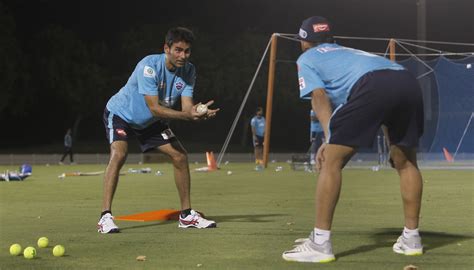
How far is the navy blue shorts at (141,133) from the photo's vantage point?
25.4 ft

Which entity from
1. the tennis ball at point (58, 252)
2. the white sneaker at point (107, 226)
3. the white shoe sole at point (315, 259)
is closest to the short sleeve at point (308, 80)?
the white shoe sole at point (315, 259)

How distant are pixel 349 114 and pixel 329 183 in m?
0.49

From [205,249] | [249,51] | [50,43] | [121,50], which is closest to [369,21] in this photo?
[249,51]

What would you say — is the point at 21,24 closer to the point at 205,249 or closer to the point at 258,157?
the point at 258,157

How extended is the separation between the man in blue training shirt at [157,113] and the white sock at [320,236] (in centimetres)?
217

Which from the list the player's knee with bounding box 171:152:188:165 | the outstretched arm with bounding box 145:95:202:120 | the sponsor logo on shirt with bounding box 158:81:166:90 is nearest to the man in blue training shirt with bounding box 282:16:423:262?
the outstretched arm with bounding box 145:95:202:120

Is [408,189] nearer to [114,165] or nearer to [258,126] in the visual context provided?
[114,165]

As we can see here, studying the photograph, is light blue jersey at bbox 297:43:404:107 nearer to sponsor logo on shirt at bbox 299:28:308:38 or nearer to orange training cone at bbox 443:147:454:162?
sponsor logo on shirt at bbox 299:28:308:38

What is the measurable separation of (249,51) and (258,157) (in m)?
22.3

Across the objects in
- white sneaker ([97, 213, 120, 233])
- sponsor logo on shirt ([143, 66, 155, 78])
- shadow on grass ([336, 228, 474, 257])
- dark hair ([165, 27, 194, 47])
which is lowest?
white sneaker ([97, 213, 120, 233])

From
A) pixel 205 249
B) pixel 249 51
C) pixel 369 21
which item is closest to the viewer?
pixel 205 249

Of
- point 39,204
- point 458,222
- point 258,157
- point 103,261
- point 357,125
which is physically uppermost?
point 357,125

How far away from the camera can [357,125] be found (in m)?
5.23

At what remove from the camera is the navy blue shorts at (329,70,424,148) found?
17.1 ft
